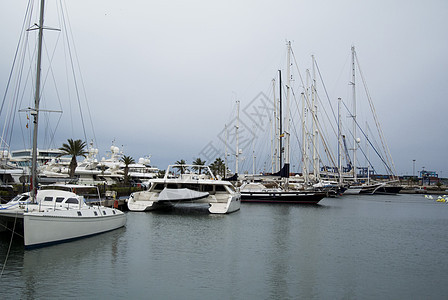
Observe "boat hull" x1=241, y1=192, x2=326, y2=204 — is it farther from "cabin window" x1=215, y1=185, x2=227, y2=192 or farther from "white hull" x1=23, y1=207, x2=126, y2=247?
"white hull" x1=23, y1=207, x2=126, y2=247

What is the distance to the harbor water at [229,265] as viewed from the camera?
12.5m

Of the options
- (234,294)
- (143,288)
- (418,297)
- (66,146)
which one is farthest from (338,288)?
(66,146)

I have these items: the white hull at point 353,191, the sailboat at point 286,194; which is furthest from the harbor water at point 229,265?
the white hull at point 353,191

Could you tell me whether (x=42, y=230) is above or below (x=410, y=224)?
above

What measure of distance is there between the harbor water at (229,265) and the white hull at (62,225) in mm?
481

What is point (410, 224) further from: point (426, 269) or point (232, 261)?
point (232, 261)

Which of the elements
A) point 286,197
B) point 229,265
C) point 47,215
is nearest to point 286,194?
point 286,197

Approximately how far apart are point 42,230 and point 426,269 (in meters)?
17.9

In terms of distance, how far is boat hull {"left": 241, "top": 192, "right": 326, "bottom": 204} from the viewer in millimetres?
48906

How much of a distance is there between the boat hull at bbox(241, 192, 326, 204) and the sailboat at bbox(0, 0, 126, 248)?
30242 millimetres

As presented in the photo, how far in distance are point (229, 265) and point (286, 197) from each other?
113ft

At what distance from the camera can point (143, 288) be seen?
A: 41.0 ft

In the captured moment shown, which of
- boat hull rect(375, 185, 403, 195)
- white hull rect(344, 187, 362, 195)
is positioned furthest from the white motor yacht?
boat hull rect(375, 185, 403, 195)

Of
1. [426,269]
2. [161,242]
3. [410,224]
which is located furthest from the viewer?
[410,224]
